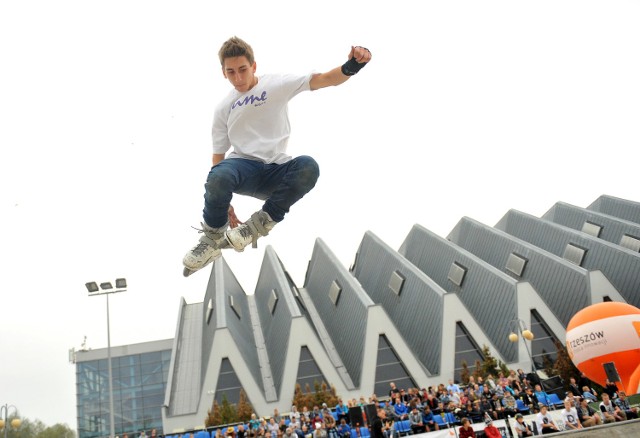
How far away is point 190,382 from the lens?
1695 inches

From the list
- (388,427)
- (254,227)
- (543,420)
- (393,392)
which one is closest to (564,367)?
(393,392)

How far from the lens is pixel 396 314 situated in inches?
1726

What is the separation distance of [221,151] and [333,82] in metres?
1.79

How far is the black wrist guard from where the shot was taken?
6324mm

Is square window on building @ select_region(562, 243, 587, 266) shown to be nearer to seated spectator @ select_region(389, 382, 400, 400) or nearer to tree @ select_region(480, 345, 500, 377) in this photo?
tree @ select_region(480, 345, 500, 377)

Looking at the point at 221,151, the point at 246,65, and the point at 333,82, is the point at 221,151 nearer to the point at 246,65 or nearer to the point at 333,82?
the point at 246,65

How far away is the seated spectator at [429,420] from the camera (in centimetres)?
1908

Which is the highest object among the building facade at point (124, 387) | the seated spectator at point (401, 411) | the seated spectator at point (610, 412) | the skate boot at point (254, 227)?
the building facade at point (124, 387)

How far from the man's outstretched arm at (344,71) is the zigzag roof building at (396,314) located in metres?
30.6

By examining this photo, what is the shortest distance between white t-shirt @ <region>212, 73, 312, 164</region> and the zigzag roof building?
30051 millimetres

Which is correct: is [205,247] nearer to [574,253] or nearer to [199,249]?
[199,249]

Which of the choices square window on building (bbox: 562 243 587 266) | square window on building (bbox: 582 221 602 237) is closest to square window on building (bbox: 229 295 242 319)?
square window on building (bbox: 562 243 587 266)

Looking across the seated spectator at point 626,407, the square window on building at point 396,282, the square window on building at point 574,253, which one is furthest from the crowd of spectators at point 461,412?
the square window on building at point 574,253

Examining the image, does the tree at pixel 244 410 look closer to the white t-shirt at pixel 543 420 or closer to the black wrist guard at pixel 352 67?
the white t-shirt at pixel 543 420
